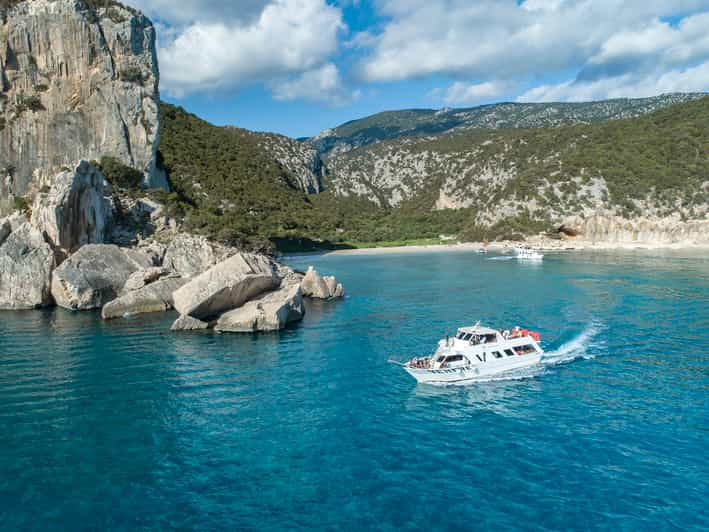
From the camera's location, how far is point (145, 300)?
5466 cm

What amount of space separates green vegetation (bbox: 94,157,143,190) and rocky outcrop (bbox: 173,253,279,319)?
50.9 metres

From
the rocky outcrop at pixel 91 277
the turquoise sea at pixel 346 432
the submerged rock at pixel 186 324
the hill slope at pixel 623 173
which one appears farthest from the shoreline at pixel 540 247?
the turquoise sea at pixel 346 432

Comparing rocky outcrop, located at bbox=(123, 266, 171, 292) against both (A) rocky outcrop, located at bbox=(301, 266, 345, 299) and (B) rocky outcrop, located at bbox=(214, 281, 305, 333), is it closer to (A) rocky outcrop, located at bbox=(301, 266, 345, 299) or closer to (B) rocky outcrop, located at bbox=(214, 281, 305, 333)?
(B) rocky outcrop, located at bbox=(214, 281, 305, 333)

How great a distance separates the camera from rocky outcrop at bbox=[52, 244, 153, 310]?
57.4 m

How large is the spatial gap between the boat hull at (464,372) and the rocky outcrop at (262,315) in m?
17.6

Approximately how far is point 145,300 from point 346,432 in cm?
3832

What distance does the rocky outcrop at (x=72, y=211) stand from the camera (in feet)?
206

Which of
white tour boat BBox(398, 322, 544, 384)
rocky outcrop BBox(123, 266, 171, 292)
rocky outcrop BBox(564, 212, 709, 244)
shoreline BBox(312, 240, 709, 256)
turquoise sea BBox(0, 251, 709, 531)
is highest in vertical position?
rocky outcrop BBox(564, 212, 709, 244)

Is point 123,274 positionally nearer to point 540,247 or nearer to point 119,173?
point 119,173

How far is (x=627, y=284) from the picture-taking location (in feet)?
220

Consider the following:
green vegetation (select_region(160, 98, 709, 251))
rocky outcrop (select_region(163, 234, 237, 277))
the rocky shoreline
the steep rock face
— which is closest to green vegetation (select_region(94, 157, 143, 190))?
the steep rock face

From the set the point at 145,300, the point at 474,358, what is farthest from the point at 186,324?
the point at 474,358

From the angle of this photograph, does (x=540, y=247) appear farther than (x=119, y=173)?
Yes

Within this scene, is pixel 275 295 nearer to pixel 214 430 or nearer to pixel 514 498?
pixel 214 430
